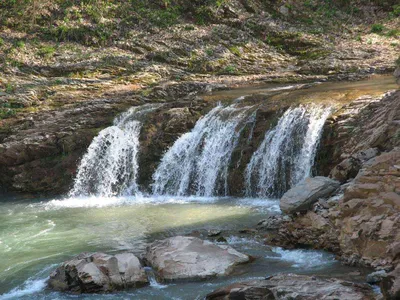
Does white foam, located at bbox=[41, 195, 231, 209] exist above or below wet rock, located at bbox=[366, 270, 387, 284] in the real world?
below

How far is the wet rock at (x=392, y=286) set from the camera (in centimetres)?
430

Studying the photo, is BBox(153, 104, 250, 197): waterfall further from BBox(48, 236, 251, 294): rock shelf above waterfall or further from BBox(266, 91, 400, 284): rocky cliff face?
BBox(48, 236, 251, 294): rock shelf above waterfall

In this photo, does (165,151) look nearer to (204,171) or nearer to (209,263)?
(204,171)

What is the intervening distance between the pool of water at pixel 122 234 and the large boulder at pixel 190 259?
0.17 m

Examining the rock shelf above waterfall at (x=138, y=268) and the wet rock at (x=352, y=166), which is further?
the wet rock at (x=352, y=166)

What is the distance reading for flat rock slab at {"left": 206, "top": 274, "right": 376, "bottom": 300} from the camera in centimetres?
500

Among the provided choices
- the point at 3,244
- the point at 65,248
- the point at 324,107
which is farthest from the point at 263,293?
the point at 324,107

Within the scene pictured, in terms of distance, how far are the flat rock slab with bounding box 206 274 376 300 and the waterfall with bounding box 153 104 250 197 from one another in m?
7.40

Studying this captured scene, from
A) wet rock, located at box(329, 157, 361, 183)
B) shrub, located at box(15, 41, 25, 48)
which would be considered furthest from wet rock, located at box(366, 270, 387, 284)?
shrub, located at box(15, 41, 25, 48)

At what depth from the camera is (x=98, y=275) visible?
653 cm

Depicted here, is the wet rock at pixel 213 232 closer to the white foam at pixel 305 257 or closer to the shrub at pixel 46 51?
the white foam at pixel 305 257

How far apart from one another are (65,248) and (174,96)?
375 inches

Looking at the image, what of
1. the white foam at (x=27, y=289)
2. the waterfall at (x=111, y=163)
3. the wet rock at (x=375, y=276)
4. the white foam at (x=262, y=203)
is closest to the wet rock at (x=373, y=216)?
the wet rock at (x=375, y=276)

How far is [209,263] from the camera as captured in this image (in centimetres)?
687
